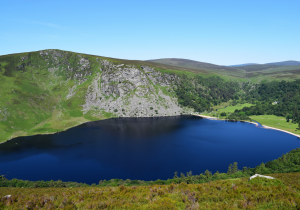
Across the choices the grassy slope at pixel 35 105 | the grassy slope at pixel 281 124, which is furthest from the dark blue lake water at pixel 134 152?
the grassy slope at pixel 281 124

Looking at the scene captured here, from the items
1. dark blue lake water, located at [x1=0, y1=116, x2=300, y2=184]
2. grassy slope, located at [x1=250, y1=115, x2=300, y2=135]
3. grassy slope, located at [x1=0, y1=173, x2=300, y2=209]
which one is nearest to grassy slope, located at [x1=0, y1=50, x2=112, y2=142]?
dark blue lake water, located at [x1=0, y1=116, x2=300, y2=184]

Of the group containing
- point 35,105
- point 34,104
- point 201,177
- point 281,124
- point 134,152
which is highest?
point 34,104

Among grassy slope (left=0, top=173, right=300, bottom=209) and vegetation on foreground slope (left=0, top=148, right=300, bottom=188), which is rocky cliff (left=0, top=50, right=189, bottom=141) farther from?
grassy slope (left=0, top=173, right=300, bottom=209)

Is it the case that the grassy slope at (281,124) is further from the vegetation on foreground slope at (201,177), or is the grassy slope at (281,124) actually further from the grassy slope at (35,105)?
the grassy slope at (35,105)

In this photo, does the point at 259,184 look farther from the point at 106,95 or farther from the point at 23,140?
the point at 106,95

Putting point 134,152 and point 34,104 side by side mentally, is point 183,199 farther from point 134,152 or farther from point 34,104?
point 34,104

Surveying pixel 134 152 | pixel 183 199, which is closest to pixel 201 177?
pixel 134 152

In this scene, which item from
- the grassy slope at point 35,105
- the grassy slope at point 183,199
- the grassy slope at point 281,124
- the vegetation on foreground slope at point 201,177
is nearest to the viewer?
the grassy slope at point 183,199

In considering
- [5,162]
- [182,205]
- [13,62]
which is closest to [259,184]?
[182,205]

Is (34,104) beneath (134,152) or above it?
above
